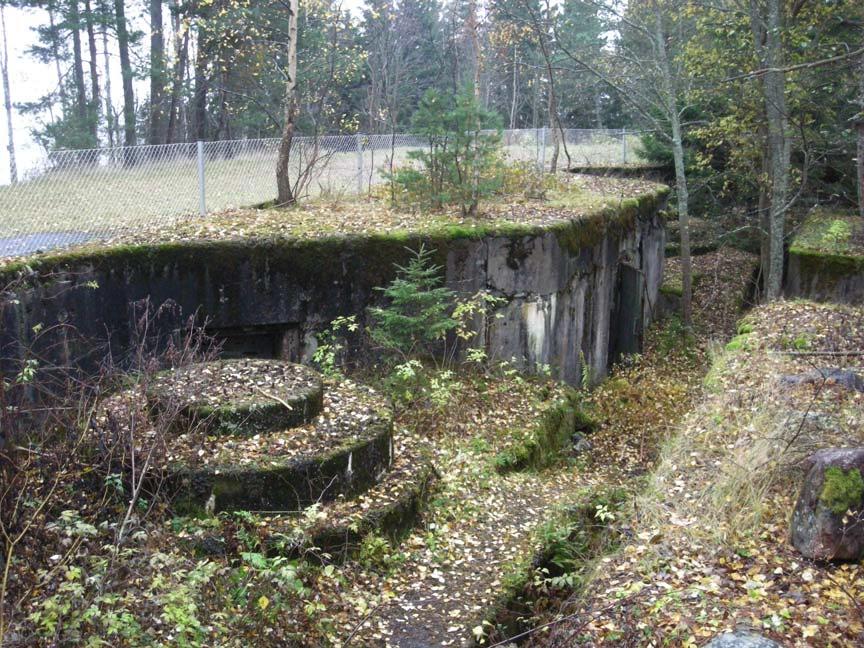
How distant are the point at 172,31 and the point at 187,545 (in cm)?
2435

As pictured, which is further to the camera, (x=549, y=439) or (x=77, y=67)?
(x=77, y=67)

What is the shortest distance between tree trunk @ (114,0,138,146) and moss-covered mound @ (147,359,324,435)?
745 inches

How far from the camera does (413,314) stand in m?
10.9

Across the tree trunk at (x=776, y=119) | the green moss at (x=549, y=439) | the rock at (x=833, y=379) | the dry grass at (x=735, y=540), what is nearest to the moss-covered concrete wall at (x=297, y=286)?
the green moss at (x=549, y=439)

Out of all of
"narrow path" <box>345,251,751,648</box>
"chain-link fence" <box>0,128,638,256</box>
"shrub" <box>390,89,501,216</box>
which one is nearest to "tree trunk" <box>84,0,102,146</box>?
"chain-link fence" <box>0,128,638,256</box>

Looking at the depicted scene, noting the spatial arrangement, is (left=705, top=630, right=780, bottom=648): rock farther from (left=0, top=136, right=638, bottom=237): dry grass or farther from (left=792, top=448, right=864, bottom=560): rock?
(left=0, top=136, right=638, bottom=237): dry grass

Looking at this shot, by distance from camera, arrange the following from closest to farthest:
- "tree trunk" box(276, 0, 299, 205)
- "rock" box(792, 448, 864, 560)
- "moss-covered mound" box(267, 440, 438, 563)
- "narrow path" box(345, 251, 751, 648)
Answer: "rock" box(792, 448, 864, 560)
"narrow path" box(345, 251, 751, 648)
"moss-covered mound" box(267, 440, 438, 563)
"tree trunk" box(276, 0, 299, 205)

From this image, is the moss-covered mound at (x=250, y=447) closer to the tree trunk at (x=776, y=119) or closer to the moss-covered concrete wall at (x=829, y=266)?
the tree trunk at (x=776, y=119)

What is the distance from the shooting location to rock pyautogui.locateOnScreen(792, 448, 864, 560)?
4887 mm

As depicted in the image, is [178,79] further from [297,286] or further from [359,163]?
[297,286]

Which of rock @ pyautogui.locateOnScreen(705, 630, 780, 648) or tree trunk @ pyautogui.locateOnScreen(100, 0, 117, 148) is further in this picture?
tree trunk @ pyautogui.locateOnScreen(100, 0, 117, 148)

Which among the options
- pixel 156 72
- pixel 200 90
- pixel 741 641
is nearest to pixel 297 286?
pixel 741 641

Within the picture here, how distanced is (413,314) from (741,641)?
7083 mm

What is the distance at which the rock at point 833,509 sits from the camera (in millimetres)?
4887
